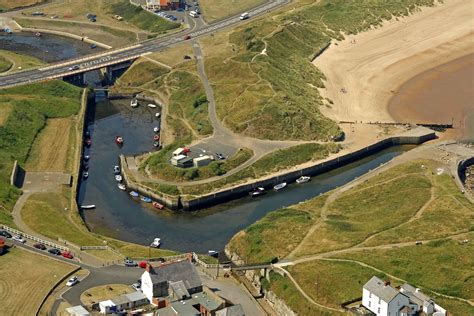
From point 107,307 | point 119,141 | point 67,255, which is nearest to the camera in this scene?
point 107,307

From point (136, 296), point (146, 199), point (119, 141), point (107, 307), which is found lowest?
point (119, 141)

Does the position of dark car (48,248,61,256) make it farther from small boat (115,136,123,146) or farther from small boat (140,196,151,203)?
small boat (115,136,123,146)

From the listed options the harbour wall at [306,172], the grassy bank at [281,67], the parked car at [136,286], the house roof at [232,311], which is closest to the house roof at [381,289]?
the house roof at [232,311]

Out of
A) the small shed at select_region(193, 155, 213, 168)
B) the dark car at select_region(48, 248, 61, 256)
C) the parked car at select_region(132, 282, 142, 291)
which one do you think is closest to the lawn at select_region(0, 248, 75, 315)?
the dark car at select_region(48, 248, 61, 256)

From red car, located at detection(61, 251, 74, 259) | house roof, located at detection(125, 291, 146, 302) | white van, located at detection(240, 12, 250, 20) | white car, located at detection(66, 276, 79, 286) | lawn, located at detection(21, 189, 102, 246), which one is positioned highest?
white van, located at detection(240, 12, 250, 20)

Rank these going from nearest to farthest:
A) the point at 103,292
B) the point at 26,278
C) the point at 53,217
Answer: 1. the point at 103,292
2. the point at 26,278
3. the point at 53,217

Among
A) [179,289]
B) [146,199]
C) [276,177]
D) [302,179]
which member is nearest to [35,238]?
[179,289]

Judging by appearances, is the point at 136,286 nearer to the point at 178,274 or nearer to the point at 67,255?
the point at 178,274
